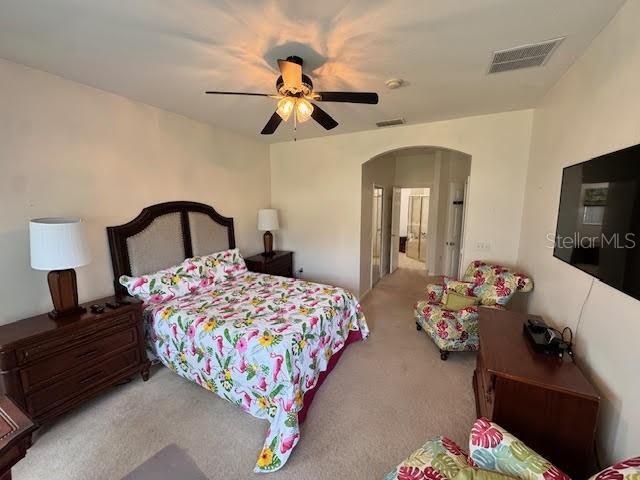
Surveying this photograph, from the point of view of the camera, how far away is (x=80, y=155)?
97.1 inches

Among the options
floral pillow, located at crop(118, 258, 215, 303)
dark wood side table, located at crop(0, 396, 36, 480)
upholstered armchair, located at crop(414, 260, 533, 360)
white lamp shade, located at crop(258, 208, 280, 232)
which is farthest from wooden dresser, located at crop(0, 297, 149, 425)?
upholstered armchair, located at crop(414, 260, 533, 360)

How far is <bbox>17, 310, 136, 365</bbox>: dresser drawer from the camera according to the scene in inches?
71.1

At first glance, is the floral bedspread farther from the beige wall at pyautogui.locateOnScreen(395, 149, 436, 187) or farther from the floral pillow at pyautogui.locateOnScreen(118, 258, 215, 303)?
the beige wall at pyautogui.locateOnScreen(395, 149, 436, 187)

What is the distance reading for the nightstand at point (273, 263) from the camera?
13.2 feet

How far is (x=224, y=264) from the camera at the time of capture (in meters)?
3.48

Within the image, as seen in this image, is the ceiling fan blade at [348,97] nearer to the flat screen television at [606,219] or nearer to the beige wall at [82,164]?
the flat screen television at [606,219]

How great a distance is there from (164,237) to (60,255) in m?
1.14

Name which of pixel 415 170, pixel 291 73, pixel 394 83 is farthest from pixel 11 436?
pixel 415 170

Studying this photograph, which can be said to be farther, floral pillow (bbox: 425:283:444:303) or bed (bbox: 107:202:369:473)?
floral pillow (bbox: 425:283:444:303)

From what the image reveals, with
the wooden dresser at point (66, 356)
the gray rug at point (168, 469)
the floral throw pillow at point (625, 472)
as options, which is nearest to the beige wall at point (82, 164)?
the wooden dresser at point (66, 356)

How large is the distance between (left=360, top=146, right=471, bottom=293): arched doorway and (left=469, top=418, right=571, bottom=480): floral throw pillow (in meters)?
3.29

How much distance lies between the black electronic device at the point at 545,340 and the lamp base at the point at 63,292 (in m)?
3.38

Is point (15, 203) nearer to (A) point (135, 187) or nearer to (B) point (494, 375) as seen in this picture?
(A) point (135, 187)

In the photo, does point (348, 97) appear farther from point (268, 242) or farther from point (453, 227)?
point (453, 227)
